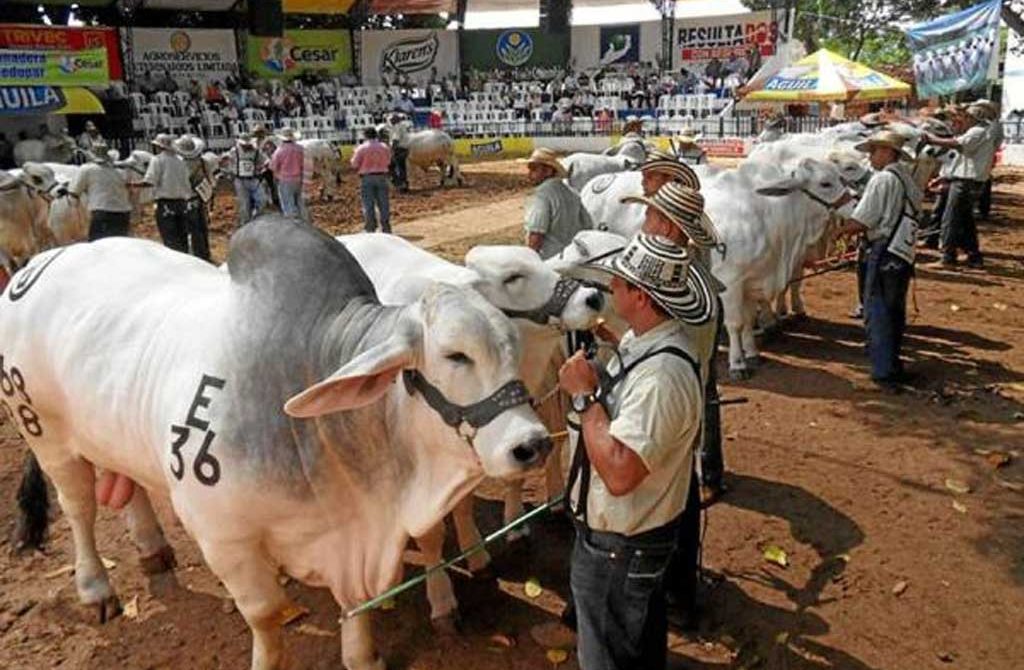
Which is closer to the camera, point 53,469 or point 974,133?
point 53,469

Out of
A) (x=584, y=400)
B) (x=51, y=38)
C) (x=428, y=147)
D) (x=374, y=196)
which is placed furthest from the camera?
(x=51, y=38)

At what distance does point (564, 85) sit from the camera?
3488 centimetres

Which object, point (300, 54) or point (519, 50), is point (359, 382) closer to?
point (300, 54)

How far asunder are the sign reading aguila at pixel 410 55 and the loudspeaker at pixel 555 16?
14.8ft

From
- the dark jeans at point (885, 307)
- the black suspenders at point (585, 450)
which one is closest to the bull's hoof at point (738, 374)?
the dark jeans at point (885, 307)

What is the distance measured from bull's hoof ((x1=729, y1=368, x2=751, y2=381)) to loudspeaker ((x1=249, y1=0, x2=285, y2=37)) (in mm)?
28836

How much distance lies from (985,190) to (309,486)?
14.3 m

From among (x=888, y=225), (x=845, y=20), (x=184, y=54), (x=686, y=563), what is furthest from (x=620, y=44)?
(x=686, y=563)

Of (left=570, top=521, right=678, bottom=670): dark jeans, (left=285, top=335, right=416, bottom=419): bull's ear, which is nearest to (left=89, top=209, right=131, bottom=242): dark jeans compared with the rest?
(left=285, top=335, right=416, bottom=419): bull's ear

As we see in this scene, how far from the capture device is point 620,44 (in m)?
36.4

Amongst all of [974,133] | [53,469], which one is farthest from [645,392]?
[974,133]

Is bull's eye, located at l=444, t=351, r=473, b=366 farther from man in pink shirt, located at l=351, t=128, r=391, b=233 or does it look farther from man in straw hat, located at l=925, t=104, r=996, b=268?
man in pink shirt, located at l=351, t=128, r=391, b=233

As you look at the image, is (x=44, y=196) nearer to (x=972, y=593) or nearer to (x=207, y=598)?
(x=207, y=598)

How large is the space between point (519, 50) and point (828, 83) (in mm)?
20204
